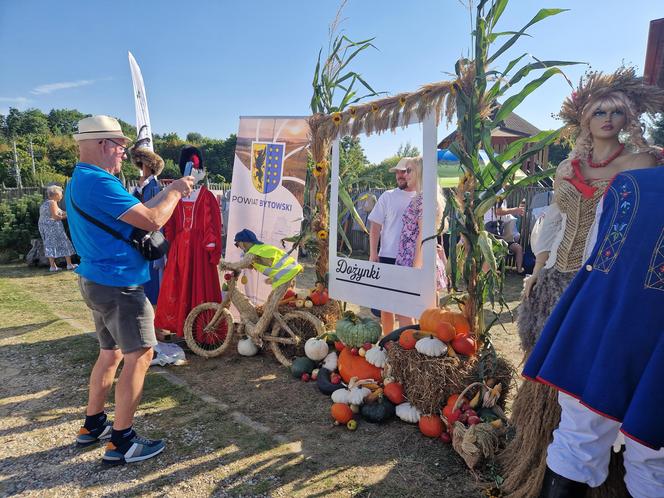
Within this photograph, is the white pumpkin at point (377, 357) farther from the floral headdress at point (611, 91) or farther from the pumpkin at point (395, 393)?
the floral headdress at point (611, 91)

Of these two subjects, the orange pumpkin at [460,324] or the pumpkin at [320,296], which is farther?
the pumpkin at [320,296]

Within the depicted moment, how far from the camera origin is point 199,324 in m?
4.44

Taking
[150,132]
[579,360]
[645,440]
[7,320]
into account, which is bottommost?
[7,320]

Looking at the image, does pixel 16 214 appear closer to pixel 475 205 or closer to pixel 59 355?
pixel 59 355

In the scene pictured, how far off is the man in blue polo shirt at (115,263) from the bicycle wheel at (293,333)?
1.60 metres

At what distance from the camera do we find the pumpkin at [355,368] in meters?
3.33

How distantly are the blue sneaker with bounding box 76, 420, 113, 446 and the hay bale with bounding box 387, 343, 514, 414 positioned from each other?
1.98 metres

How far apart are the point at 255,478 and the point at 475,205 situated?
2087 mm

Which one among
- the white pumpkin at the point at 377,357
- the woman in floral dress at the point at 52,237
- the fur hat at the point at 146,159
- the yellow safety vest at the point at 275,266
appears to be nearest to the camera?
the white pumpkin at the point at 377,357

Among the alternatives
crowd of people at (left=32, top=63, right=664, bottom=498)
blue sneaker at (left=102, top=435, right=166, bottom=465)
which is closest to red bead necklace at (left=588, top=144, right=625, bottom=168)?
crowd of people at (left=32, top=63, right=664, bottom=498)

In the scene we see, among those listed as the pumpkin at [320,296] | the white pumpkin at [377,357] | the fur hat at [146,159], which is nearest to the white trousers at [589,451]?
the white pumpkin at [377,357]

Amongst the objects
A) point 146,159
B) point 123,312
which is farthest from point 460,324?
point 146,159

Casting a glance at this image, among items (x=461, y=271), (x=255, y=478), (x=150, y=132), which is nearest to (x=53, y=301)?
(x=150, y=132)

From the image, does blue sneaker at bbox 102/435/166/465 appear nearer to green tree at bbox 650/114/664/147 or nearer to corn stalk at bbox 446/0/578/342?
corn stalk at bbox 446/0/578/342
